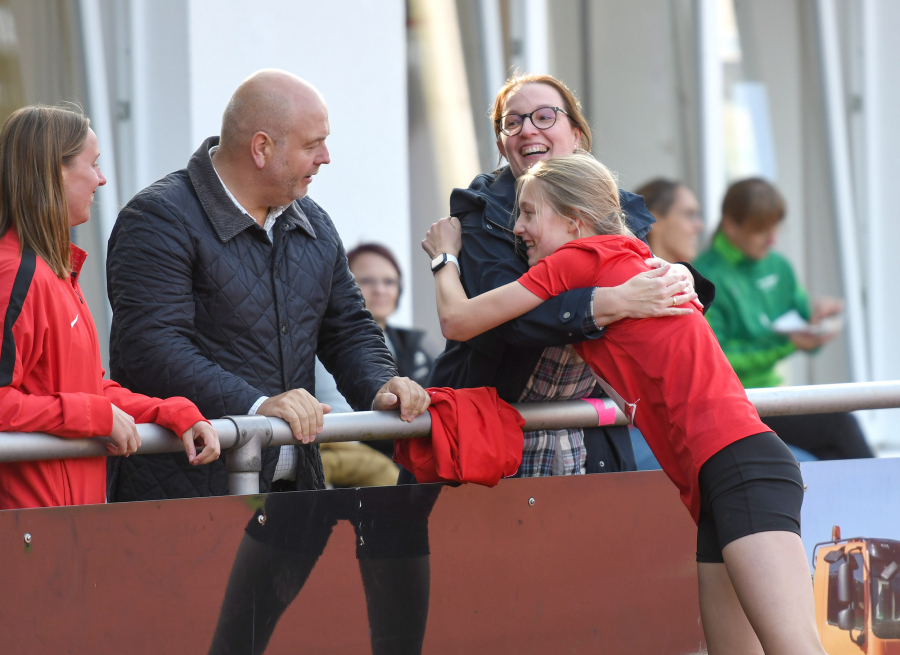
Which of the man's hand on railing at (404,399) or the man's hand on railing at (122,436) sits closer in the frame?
the man's hand on railing at (122,436)

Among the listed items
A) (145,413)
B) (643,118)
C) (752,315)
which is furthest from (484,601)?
(643,118)

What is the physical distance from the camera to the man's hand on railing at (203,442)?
2227mm

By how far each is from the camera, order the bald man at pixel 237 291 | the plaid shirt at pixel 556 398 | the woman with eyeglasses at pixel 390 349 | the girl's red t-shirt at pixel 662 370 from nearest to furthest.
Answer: the girl's red t-shirt at pixel 662 370 → the bald man at pixel 237 291 → the plaid shirt at pixel 556 398 → the woman with eyeglasses at pixel 390 349

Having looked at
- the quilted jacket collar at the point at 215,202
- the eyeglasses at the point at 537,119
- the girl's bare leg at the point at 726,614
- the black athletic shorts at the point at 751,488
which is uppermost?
the eyeglasses at the point at 537,119

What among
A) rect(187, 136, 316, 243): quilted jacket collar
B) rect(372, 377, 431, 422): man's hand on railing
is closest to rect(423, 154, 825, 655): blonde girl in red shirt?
rect(372, 377, 431, 422): man's hand on railing

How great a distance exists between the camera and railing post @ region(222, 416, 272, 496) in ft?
7.65

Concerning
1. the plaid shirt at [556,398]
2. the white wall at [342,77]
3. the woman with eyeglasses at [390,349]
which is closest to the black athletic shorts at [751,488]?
the plaid shirt at [556,398]

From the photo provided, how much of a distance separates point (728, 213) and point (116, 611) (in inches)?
147

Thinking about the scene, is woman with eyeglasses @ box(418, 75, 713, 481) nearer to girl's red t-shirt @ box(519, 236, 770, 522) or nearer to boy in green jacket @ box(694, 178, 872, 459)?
girl's red t-shirt @ box(519, 236, 770, 522)

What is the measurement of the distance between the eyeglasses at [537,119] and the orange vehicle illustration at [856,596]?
141 cm

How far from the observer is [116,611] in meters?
2.21

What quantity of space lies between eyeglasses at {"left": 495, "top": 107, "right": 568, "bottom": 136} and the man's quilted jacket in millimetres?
634

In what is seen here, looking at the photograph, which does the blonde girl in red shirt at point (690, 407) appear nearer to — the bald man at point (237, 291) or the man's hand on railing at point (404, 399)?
the man's hand on railing at point (404, 399)

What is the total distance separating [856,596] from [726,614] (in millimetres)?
775
